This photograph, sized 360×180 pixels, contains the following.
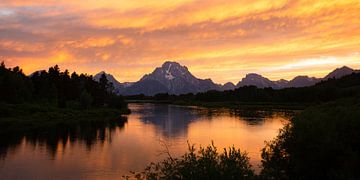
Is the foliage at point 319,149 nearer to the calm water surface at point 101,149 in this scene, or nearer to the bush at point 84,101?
the calm water surface at point 101,149

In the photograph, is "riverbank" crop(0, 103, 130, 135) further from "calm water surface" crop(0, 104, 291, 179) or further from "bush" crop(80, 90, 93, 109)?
"calm water surface" crop(0, 104, 291, 179)

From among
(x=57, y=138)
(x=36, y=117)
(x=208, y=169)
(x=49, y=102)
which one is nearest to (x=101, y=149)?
(x=57, y=138)

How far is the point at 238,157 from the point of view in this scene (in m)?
19.3

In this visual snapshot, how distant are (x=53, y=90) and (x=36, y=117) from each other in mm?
37262

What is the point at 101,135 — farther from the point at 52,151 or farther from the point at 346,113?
the point at 346,113

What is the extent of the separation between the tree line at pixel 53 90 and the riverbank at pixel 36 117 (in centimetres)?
885

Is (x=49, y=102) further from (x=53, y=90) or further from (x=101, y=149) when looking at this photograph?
(x=101, y=149)

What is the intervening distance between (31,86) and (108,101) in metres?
31.4

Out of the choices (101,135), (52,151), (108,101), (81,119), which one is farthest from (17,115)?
(108,101)

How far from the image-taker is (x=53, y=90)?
13250 centimetres

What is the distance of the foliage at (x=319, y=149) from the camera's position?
27.1 m

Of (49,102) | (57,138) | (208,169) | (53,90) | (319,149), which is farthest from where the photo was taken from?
(53,90)

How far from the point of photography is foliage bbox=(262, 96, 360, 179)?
88.8ft

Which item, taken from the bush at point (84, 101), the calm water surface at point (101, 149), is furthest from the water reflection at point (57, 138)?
the bush at point (84, 101)
